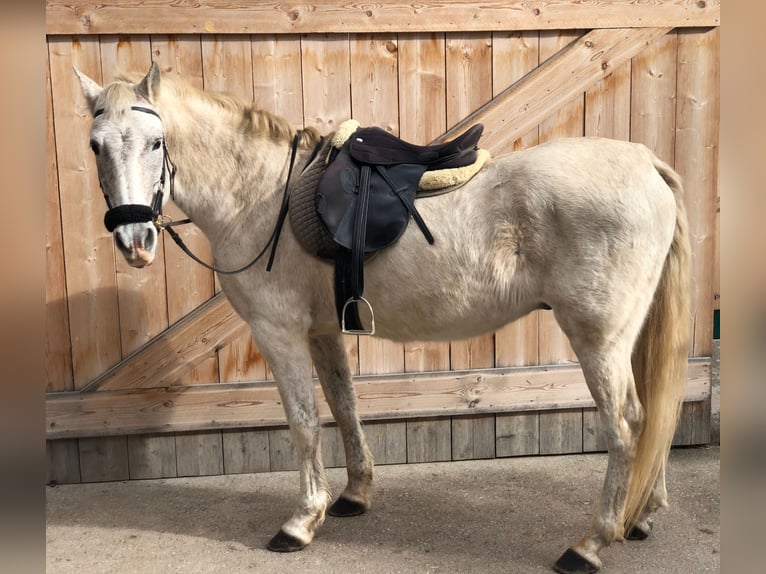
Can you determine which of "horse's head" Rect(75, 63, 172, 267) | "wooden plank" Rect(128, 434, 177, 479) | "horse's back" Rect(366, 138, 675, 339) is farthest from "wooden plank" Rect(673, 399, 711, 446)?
"horse's head" Rect(75, 63, 172, 267)

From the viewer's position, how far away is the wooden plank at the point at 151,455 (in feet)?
12.6

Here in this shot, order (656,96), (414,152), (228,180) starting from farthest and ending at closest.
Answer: (656,96), (228,180), (414,152)

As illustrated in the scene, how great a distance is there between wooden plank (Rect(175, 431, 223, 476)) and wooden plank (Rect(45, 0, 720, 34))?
2.29 meters

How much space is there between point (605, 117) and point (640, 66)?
346mm

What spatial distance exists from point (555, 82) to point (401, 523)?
8.37 ft

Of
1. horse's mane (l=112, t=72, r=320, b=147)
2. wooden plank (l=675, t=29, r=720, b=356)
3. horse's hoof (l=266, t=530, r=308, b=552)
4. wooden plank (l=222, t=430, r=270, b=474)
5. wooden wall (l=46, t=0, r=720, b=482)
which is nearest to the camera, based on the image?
horse's mane (l=112, t=72, r=320, b=147)

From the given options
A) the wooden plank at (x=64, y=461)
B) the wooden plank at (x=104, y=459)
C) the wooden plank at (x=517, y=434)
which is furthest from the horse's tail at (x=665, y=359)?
the wooden plank at (x=64, y=461)

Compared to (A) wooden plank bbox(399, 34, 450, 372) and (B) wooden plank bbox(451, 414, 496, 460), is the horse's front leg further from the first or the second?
(A) wooden plank bbox(399, 34, 450, 372)

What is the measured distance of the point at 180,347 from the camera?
373cm

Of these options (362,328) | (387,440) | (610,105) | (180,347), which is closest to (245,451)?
(180,347)

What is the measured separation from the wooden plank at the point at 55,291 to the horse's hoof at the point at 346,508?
5.56 feet

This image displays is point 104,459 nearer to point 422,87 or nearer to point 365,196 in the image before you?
point 365,196

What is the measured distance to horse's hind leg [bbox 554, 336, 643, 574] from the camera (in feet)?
8.63

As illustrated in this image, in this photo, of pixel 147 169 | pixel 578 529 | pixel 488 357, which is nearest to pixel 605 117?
pixel 488 357
